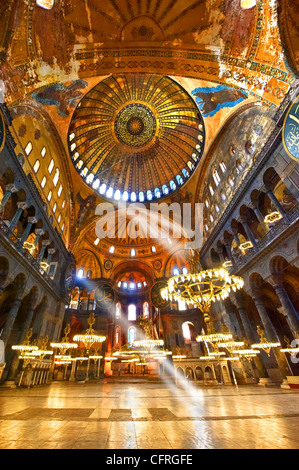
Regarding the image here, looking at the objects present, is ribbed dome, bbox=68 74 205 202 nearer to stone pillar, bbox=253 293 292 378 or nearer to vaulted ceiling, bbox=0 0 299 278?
vaulted ceiling, bbox=0 0 299 278

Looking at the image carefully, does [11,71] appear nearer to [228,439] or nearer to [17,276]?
[17,276]

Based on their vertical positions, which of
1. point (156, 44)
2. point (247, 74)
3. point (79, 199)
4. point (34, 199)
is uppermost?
point (79, 199)

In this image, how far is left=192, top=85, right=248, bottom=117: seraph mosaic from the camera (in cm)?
1222

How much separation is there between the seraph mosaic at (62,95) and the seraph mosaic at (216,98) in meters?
7.69

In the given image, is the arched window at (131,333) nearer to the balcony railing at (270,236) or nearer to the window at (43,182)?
the balcony railing at (270,236)

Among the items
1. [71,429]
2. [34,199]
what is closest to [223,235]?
[34,199]

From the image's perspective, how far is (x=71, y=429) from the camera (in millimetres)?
2613

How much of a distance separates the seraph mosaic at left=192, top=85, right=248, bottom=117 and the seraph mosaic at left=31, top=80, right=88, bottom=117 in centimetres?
769

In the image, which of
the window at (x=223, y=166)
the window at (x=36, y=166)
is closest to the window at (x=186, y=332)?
the window at (x=223, y=166)

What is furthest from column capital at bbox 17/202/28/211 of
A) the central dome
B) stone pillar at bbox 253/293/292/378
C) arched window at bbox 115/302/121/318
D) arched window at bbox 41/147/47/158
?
arched window at bbox 115/302/121/318

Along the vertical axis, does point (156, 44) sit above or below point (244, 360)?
above

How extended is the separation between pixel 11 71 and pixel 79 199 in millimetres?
11990

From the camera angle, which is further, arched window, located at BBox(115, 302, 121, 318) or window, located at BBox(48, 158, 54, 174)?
arched window, located at BBox(115, 302, 121, 318)
